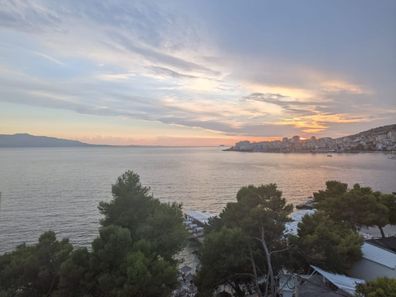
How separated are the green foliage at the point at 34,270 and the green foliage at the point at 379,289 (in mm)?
11957

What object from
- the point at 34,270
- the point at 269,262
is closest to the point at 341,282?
the point at 269,262

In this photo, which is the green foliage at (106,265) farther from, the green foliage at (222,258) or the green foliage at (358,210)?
the green foliage at (358,210)

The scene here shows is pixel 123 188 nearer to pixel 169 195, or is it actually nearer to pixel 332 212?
pixel 332 212

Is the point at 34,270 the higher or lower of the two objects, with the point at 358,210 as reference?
lower

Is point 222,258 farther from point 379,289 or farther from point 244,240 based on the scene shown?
point 379,289

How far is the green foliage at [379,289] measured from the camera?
992cm

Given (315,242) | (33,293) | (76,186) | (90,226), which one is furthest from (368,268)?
(76,186)

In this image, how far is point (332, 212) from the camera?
26.9 metres

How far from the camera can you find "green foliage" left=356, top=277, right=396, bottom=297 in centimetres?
992

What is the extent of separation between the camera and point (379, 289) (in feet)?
32.7

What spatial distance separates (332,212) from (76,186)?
55.3 metres

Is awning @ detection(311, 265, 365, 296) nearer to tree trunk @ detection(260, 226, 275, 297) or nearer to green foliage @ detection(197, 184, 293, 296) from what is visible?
tree trunk @ detection(260, 226, 275, 297)

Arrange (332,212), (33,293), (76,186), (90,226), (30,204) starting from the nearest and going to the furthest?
(33,293) < (332,212) < (90,226) < (30,204) < (76,186)

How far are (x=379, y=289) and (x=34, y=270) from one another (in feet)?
43.9
